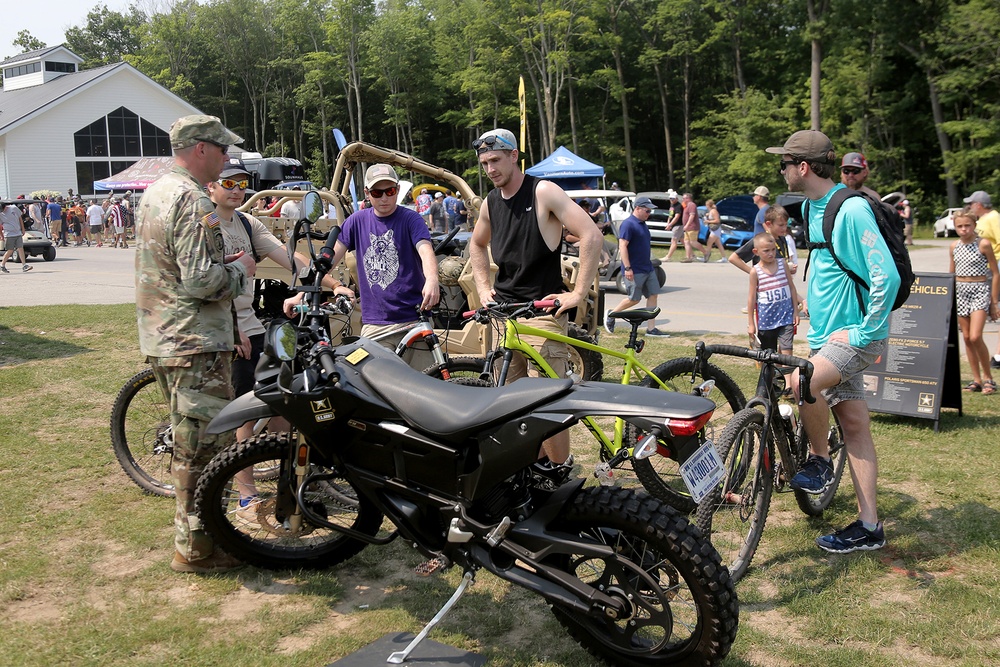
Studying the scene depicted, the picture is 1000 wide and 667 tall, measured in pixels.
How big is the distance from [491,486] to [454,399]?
0.36m

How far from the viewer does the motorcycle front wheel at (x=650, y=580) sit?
296 cm

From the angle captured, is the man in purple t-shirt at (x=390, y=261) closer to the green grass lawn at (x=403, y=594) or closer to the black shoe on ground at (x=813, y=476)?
the green grass lawn at (x=403, y=594)

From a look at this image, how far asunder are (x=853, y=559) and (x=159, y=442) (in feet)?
12.8

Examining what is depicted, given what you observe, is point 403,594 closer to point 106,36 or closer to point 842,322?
point 842,322

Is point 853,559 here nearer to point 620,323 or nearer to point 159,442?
point 159,442

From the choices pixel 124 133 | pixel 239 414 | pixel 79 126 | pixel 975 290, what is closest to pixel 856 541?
pixel 239 414

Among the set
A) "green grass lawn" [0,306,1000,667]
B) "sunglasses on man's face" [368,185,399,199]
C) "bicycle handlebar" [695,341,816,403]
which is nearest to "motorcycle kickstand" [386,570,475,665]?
"green grass lawn" [0,306,1000,667]

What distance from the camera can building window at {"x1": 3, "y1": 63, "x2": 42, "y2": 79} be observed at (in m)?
56.0

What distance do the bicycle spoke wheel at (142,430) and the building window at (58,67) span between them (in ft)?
195

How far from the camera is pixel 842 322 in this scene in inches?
166

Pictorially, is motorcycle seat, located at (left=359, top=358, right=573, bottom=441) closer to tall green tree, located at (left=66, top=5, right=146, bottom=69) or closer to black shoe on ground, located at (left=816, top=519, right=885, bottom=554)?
black shoe on ground, located at (left=816, top=519, right=885, bottom=554)

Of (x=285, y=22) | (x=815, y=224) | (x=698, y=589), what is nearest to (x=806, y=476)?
(x=815, y=224)

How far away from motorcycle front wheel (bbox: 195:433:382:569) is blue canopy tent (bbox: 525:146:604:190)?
27.5 m

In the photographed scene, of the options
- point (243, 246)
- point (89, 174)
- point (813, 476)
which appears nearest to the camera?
point (813, 476)
